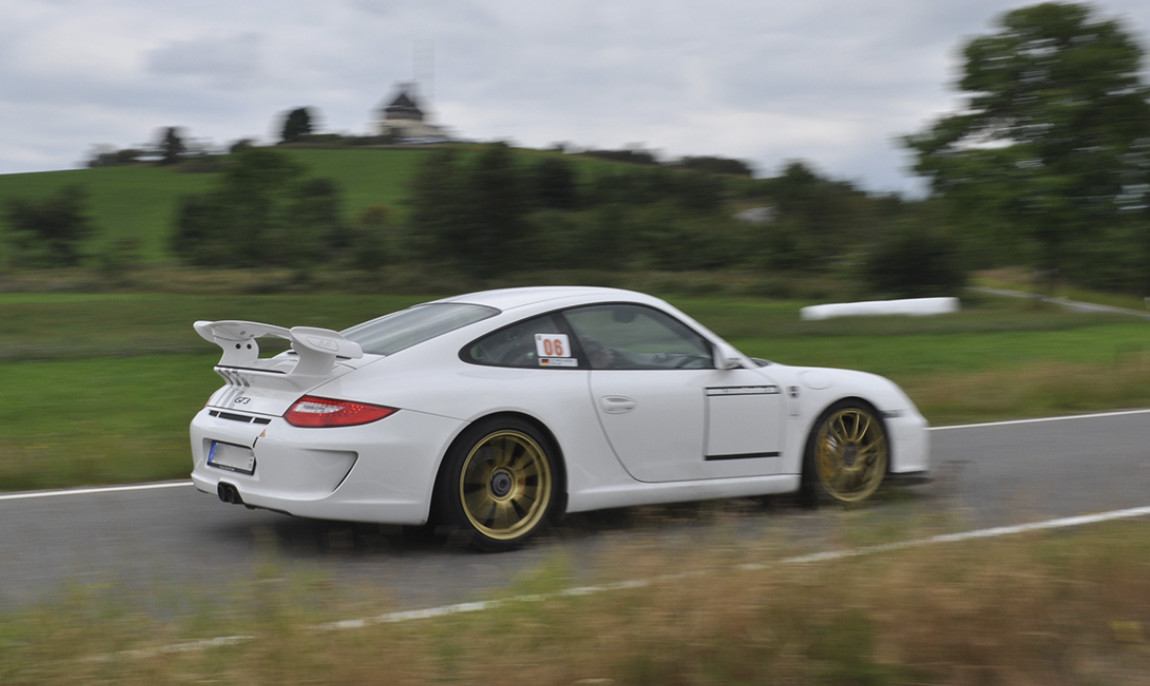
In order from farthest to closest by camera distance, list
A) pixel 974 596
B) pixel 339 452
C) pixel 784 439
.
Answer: pixel 784 439, pixel 339 452, pixel 974 596

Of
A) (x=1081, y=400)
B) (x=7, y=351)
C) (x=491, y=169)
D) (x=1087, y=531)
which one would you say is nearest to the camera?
(x=1087, y=531)

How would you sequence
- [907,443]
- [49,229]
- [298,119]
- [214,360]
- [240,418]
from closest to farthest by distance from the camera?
[240,418] < [907,443] < [214,360] < [49,229] < [298,119]

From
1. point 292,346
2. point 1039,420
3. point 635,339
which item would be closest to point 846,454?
point 635,339

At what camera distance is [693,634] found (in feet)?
13.6

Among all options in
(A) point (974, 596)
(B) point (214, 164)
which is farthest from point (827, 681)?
(B) point (214, 164)

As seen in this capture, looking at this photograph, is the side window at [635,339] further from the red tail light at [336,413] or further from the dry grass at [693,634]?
the dry grass at [693,634]

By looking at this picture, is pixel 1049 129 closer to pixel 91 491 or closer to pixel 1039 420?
pixel 1039 420

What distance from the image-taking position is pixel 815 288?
159ft

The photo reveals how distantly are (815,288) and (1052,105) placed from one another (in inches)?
453

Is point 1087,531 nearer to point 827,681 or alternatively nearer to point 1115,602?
point 1115,602

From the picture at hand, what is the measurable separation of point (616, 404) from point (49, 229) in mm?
45118

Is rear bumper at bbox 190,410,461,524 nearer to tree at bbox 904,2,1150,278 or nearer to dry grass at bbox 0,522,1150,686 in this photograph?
dry grass at bbox 0,522,1150,686

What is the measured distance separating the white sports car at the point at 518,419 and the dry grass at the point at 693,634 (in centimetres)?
105

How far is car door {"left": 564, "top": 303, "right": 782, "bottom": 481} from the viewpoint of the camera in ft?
21.6
